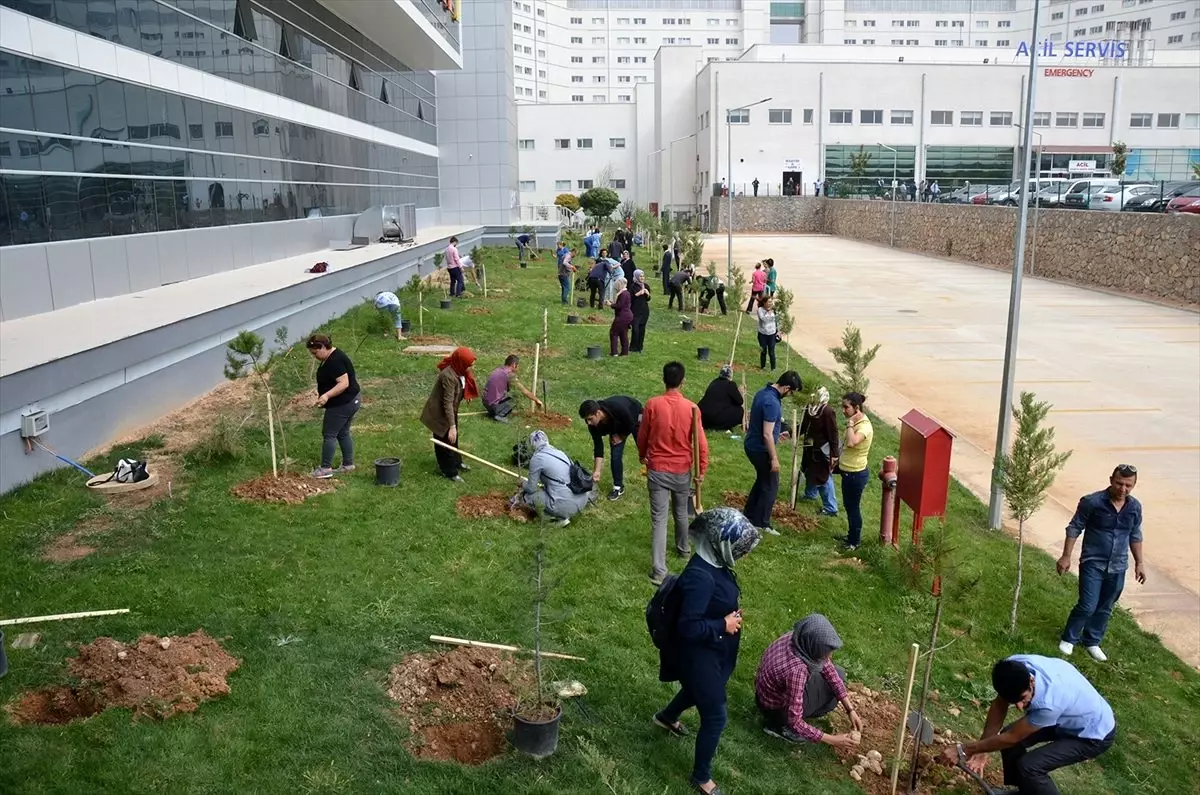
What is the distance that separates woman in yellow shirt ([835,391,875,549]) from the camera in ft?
28.6

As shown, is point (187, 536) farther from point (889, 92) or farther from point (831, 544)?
point (889, 92)

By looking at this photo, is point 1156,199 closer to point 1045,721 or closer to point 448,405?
point 448,405

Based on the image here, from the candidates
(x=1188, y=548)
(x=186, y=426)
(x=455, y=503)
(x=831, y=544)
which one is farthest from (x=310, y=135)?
(x=1188, y=548)

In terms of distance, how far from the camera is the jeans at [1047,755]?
5.07 m

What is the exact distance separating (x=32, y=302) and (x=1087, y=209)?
107 feet

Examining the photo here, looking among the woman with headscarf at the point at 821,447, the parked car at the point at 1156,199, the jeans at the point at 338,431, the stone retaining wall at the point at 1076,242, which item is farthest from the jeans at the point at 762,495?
the parked car at the point at 1156,199

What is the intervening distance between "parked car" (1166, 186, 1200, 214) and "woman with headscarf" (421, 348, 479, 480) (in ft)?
96.2

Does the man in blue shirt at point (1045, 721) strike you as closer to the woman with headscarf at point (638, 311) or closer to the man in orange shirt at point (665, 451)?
the man in orange shirt at point (665, 451)

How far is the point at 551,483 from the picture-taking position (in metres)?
8.93

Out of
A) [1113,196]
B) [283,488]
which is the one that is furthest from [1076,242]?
[283,488]

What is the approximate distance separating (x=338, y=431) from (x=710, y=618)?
19.7 ft

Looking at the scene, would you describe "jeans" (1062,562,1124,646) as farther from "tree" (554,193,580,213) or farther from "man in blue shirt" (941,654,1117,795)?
"tree" (554,193,580,213)

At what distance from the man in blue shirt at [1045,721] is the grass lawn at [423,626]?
0.87 metres

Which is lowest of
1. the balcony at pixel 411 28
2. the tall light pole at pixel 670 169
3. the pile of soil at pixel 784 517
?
the pile of soil at pixel 784 517
